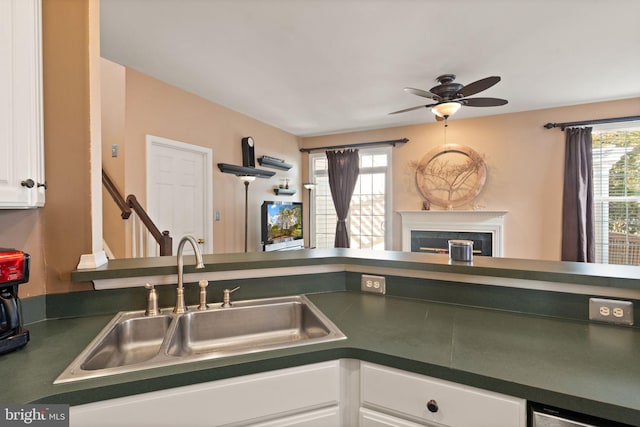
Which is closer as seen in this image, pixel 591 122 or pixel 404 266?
pixel 404 266

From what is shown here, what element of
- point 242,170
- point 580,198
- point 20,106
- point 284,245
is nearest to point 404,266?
point 20,106

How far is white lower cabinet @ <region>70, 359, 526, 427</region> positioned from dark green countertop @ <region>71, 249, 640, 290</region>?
0.64 metres

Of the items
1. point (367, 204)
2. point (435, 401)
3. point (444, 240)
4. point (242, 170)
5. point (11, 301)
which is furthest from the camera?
point (367, 204)

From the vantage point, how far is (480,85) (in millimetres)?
2664

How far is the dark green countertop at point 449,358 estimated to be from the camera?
759 millimetres

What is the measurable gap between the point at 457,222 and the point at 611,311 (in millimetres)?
3685

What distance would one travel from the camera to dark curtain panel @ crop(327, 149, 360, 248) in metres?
5.53

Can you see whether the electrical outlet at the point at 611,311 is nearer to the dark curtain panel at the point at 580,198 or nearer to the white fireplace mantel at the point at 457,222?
the white fireplace mantel at the point at 457,222

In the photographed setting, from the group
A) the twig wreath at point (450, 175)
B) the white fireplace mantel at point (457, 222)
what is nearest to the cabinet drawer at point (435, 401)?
the white fireplace mantel at point (457, 222)

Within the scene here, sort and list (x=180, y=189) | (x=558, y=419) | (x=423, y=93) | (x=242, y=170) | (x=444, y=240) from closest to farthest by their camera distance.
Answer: (x=558, y=419) → (x=423, y=93) → (x=180, y=189) → (x=242, y=170) → (x=444, y=240)

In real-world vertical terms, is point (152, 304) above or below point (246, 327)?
above

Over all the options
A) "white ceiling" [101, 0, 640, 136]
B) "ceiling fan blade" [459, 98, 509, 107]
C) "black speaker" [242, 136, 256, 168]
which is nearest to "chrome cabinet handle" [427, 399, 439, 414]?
"white ceiling" [101, 0, 640, 136]

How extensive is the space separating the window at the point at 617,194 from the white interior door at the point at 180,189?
529cm

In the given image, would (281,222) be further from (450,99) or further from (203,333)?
(203,333)
